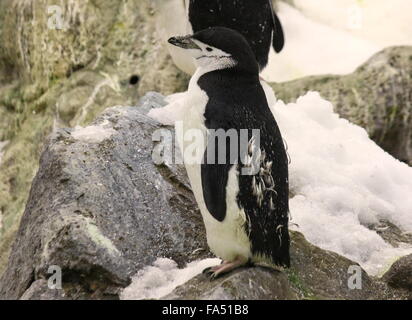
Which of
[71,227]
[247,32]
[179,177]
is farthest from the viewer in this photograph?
[247,32]

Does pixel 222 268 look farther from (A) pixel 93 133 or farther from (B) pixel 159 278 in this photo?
(A) pixel 93 133

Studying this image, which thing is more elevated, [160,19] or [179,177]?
[160,19]

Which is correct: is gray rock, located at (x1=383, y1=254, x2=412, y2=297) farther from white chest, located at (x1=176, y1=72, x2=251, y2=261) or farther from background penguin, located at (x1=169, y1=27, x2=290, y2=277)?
white chest, located at (x1=176, y1=72, x2=251, y2=261)

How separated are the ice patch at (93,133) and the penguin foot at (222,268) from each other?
838 millimetres

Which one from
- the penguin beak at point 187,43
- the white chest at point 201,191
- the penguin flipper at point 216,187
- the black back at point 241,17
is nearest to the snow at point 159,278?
the white chest at point 201,191

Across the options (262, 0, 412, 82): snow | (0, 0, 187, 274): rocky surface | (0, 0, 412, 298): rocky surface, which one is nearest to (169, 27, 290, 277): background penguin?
(0, 0, 412, 298): rocky surface

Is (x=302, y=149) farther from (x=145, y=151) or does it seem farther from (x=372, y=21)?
(x=372, y=21)

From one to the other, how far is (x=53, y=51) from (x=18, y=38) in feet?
1.33

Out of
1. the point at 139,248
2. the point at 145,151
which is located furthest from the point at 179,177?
the point at 139,248

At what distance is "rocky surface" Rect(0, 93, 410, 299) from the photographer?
8.68 feet

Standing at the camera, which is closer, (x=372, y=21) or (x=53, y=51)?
(x=53, y=51)

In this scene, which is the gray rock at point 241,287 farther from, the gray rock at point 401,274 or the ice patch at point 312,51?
the ice patch at point 312,51

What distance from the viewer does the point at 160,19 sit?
438 cm

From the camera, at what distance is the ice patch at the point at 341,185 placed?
10.4 ft
